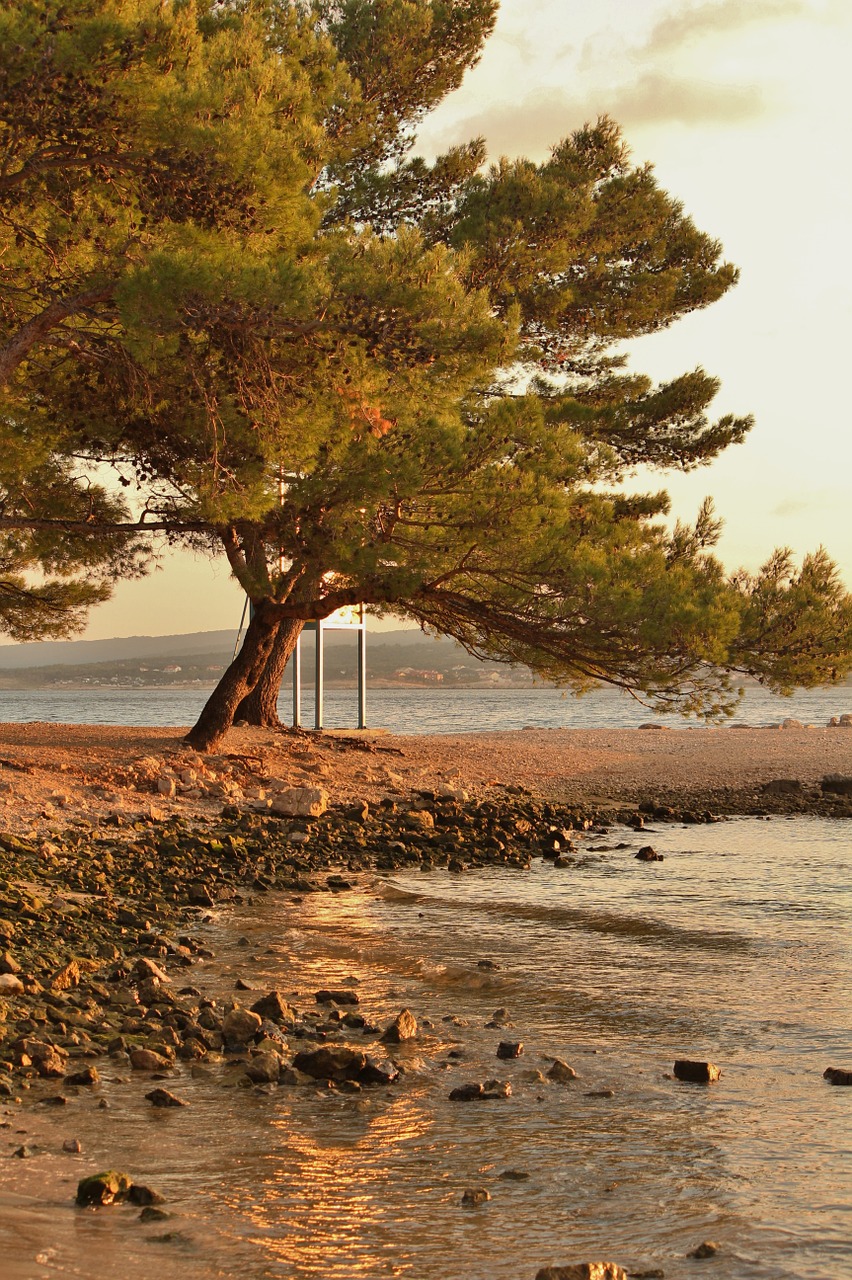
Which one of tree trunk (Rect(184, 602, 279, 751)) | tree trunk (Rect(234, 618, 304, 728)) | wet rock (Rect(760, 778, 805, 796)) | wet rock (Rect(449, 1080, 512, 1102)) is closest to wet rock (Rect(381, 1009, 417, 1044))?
wet rock (Rect(449, 1080, 512, 1102))

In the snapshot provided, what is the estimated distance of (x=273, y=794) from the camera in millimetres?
13047

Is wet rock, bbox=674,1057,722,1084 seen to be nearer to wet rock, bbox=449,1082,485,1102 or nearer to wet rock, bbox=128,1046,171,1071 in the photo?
wet rock, bbox=449,1082,485,1102

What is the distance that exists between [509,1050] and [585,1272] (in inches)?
84.5

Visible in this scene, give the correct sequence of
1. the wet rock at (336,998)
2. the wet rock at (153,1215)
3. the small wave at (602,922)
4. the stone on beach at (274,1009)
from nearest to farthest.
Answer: the wet rock at (153,1215), the stone on beach at (274,1009), the wet rock at (336,998), the small wave at (602,922)

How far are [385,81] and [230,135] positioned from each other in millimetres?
7315

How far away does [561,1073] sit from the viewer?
16.5ft

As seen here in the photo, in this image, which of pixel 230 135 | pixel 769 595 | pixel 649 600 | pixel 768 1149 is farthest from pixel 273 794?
pixel 768 1149

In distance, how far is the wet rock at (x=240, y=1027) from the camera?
17.4 feet

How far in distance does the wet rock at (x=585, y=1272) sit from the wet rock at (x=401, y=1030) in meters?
2.29

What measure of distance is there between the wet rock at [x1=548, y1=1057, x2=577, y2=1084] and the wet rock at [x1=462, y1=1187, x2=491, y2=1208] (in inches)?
49.0

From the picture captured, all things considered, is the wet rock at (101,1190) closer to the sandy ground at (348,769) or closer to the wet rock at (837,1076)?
the wet rock at (837,1076)

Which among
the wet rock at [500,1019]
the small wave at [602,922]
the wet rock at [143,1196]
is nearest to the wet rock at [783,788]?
the small wave at [602,922]

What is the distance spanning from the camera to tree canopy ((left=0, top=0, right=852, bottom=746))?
31.3 feet

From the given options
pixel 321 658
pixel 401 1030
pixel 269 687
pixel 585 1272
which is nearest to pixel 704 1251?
pixel 585 1272
